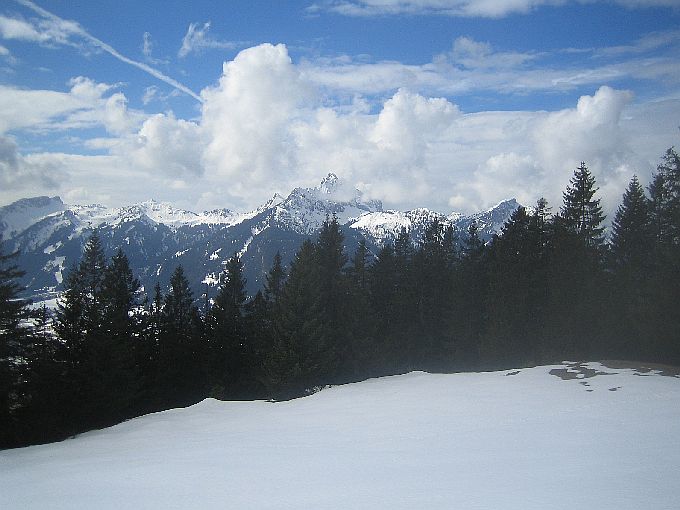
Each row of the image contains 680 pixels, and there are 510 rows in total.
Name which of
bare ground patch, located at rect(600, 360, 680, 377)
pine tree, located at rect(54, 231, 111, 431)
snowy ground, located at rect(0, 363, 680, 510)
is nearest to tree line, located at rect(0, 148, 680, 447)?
pine tree, located at rect(54, 231, 111, 431)

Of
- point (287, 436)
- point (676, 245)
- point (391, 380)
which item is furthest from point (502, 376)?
point (676, 245)

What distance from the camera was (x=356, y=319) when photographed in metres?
33.6

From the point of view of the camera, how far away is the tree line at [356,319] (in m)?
24.8

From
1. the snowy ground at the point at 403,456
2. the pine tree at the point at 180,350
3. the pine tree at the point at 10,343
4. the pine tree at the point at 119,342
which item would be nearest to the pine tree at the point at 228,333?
the pine tree at the point at 180,350

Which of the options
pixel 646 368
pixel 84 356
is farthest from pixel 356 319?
pixel 646 368

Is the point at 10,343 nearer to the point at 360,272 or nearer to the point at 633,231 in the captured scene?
the point at 360,272

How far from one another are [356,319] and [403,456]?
980 inches

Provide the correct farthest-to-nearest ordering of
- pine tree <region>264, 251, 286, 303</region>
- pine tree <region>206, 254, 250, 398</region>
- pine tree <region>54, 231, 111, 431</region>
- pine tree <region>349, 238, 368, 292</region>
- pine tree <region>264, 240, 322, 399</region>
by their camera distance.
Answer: pine tree <region>349, 238, 368, 292</region>
pine tree <region>206, 254, 250, 398</region>
pine tree <region>264, 251, 286, 303</region>
pine tree <region>264, 240, 322, 399</region>
pine tree <region>54, 231, 111, 431</region>

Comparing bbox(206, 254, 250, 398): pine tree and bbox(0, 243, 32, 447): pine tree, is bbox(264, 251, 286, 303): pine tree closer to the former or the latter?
bbox(206, 254, 250, 398): pine tree

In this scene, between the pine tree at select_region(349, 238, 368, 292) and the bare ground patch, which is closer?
the bare ground patch

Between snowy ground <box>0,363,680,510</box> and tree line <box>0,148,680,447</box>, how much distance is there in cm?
1157

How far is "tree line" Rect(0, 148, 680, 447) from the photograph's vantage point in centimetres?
2484

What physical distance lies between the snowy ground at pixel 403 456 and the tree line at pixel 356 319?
455 inches

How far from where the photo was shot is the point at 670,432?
29.2 ft
